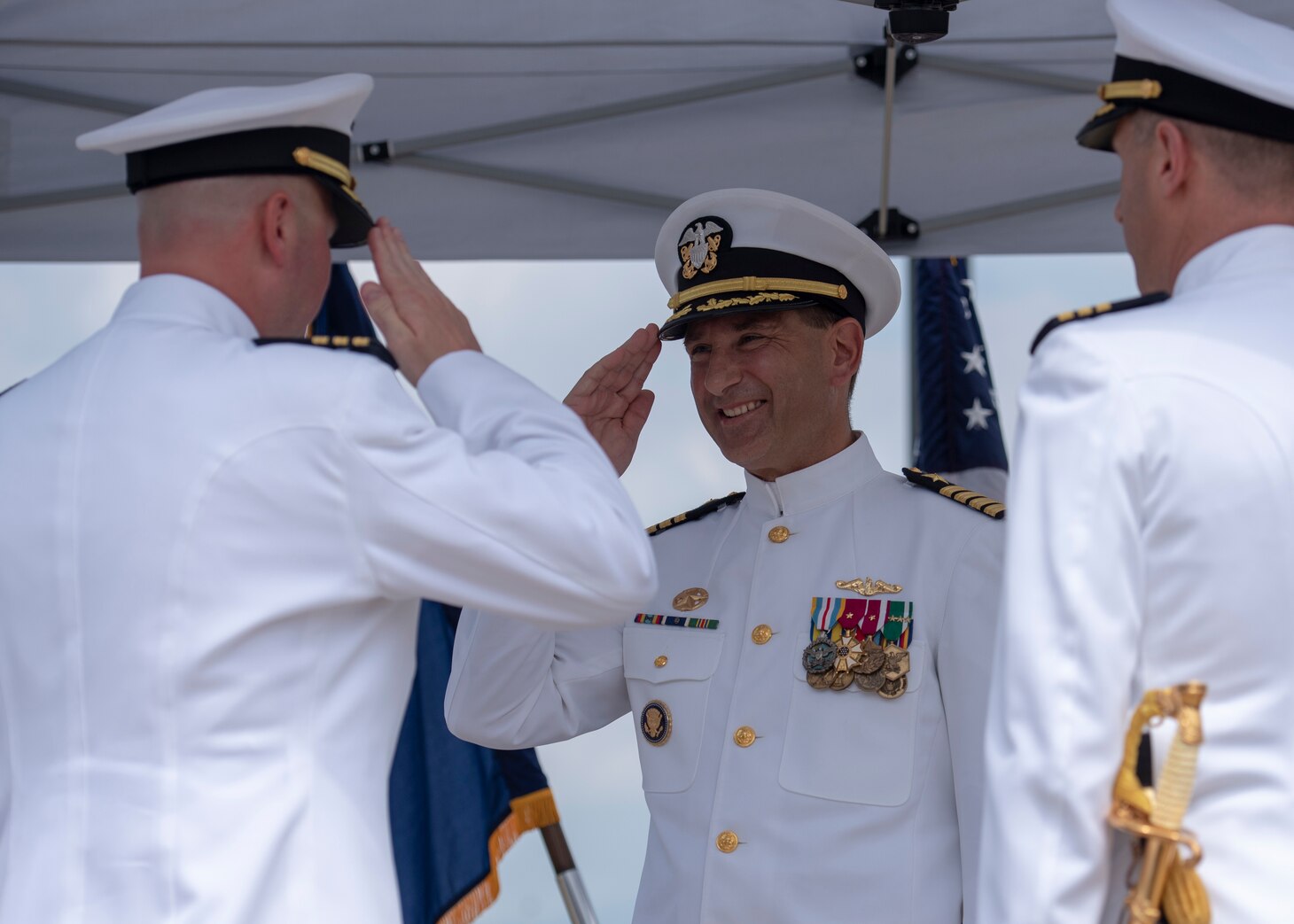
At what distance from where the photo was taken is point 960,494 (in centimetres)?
270

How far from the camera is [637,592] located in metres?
1.80

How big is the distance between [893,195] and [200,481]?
2.27m

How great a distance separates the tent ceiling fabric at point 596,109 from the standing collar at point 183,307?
4.88 feet

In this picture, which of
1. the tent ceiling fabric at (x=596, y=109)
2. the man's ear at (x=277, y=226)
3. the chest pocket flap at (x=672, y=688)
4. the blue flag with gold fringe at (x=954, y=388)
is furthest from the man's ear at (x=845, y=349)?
the blue flag with gold fringe at (x=954, y=388)

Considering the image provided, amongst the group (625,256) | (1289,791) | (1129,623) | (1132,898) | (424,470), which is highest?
(625,256)

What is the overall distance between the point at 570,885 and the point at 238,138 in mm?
2890

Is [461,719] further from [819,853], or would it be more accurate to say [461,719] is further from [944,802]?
[944,802]

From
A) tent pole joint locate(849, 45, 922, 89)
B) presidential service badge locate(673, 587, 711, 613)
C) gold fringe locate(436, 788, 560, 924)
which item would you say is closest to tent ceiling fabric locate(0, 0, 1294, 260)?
tent pole joint locate(849, 45, 922, 89)

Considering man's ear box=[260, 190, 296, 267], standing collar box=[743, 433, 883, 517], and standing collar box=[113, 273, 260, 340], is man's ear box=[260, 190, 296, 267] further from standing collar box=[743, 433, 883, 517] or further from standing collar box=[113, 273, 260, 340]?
standing collar box=[743, 433, 883, 517]

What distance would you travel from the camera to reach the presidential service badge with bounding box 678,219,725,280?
2.91 metres

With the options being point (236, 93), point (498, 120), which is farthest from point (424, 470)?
point (498, 120)

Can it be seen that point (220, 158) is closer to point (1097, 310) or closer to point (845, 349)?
point (1097, 310)

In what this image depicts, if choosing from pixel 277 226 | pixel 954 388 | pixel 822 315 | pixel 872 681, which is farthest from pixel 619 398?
pixel 954 388

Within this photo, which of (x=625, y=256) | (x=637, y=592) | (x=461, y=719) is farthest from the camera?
(x=625, y=256)
